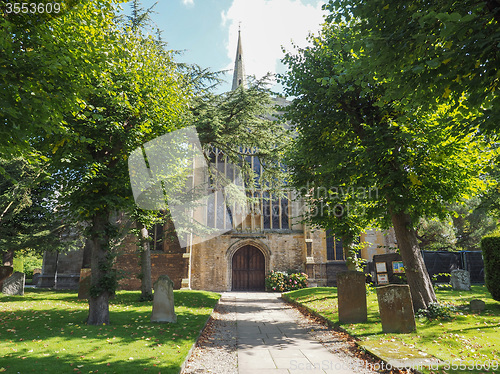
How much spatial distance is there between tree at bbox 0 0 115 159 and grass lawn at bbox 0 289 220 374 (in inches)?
143

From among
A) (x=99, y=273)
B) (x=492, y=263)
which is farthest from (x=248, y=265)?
(x=492, y=263)

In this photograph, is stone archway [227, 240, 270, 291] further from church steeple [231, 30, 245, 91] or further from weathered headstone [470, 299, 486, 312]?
church steeple [231, 30, 245, 91]

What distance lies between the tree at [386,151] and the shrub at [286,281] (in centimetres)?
1209

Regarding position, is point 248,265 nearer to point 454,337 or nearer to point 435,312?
point 435,312

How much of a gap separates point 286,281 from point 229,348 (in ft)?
51.5

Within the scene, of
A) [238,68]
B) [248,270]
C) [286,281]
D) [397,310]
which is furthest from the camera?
[238,68]

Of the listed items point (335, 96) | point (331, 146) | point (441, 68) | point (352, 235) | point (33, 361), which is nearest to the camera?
point (441, 68)

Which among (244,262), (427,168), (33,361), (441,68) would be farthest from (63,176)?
(244,262)

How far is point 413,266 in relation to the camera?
8859 mm

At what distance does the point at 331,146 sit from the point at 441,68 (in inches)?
238

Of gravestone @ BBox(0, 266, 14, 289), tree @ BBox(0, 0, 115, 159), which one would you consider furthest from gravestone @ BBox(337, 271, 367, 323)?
gravestone @ BBox(0, 266, 14, 289)

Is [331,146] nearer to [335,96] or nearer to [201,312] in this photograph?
[335,96]

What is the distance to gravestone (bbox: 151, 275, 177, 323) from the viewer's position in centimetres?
880

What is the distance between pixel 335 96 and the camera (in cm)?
966
